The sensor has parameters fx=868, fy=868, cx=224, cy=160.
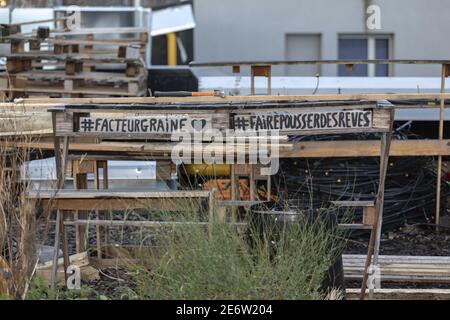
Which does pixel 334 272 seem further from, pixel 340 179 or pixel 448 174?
pixel 448 174

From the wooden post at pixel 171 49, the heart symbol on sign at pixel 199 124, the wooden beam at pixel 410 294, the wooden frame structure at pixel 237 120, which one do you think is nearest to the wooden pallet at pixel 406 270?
the wooden beam at pixel 410 294

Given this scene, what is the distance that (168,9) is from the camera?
14820mm

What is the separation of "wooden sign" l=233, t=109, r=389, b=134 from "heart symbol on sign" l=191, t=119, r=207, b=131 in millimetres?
203

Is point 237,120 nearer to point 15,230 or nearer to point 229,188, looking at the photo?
point 15,230

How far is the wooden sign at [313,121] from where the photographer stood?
5.50 metres

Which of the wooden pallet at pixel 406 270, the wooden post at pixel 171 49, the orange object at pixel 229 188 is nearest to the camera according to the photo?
the wooden pallet at pixel 406 270

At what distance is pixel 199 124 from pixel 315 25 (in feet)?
28.1

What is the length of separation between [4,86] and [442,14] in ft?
22.5

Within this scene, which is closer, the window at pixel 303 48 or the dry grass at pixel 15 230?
the dry grass at pixel 15 230

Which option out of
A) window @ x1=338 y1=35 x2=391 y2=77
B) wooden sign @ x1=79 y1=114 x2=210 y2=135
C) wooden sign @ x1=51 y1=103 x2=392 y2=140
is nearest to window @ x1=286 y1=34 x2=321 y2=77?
window @ x1=338 y1=35 x2=391 y2=77

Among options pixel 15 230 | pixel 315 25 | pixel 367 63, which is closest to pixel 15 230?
pixel 15 230

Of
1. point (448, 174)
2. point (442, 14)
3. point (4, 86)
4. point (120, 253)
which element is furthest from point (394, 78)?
point (120, 253)

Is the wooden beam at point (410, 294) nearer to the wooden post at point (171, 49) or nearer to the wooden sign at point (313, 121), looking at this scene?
the wooden sign at point (313, 121)

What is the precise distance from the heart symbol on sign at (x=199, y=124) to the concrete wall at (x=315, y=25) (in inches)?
318
